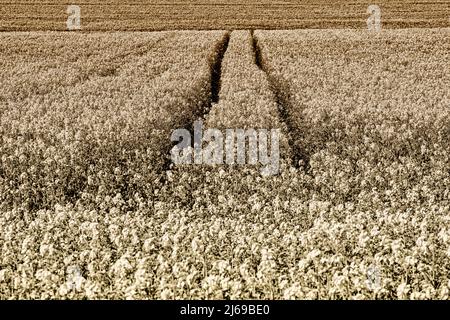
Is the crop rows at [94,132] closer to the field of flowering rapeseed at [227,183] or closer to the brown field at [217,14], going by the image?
the field of flowering rapeseed at [227,183]

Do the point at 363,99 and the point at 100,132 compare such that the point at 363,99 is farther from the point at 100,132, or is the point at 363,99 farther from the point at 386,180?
the point at 100,132

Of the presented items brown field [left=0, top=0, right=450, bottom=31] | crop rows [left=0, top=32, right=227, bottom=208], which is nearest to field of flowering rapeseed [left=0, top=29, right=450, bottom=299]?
crop rows [left=0, top=32, right=227, bottom=208]

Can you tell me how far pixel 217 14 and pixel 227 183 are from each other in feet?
112

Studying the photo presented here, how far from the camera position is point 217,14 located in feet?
147

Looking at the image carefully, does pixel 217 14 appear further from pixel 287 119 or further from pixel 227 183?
pixel 227 183

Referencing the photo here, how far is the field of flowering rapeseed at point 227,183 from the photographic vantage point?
7594 mm

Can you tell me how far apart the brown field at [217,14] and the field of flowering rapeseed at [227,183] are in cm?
1534

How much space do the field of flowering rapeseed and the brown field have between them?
15344 mm

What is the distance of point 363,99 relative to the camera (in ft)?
59.9

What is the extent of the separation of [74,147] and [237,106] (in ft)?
16.7

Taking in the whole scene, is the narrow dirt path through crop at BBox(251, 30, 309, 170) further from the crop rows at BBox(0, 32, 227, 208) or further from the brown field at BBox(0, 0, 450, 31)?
the brown field at BBox(0, 0, 450, 31)

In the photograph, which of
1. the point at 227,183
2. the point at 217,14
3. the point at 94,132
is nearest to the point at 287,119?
the point at 94,132
